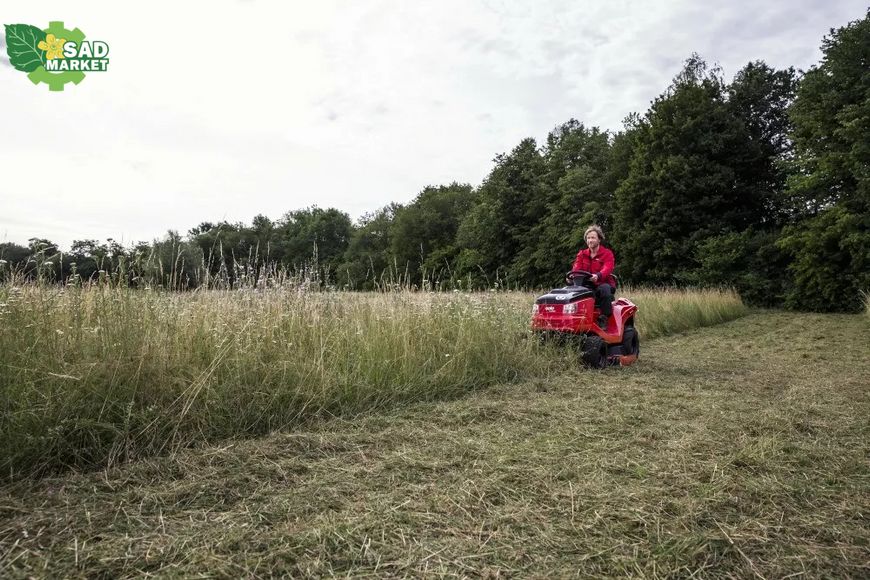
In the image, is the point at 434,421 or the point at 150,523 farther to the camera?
the point at 434,421

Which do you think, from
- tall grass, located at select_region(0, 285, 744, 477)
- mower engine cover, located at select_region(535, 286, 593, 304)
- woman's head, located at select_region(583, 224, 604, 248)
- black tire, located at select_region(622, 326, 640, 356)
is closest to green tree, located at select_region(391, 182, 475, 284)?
black tire, located at select_region(622, 326, 640, 356)

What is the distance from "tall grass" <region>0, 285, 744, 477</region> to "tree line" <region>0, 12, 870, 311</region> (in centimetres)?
92

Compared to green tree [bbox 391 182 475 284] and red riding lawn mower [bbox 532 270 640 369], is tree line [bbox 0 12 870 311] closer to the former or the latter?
red riding lawn mower [bbox 532 270 640 369]

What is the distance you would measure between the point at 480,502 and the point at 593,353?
13.0 feet

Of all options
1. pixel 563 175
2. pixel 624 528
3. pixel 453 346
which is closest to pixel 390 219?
pixel 563 175

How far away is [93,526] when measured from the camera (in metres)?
2.00

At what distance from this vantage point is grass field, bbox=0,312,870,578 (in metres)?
1.79

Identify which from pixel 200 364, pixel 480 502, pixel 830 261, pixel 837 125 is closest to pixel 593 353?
pixel 480 502

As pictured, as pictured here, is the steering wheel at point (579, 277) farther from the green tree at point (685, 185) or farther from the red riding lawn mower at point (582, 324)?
the green tree at point (685, 185)

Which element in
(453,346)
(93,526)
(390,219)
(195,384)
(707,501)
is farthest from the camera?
(390,219)

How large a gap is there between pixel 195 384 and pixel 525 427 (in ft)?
6.86

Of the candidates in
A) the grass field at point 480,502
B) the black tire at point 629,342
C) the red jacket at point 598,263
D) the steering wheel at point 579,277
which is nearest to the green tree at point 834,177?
the black tire at point 629,342

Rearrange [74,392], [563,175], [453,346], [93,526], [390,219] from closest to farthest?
[93,526]
[74,392]
[453,346]
[563,175]
[390,219]

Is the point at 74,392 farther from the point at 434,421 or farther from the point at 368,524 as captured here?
the point at 434,421
